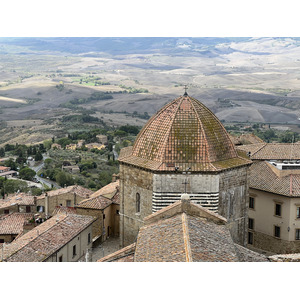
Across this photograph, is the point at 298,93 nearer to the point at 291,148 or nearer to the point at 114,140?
the point at 114,140

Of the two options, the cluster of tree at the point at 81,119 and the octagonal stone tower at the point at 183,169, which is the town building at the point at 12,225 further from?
the cluster of tree at the point at 81,119

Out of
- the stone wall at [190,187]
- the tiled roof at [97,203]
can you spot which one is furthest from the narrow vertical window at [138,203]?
the tiled roof at [97,203]

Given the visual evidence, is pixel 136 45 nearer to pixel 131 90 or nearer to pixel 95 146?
pixel 131 90

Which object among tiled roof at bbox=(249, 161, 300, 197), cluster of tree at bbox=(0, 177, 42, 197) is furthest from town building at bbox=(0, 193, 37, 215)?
tiled roof at bbox=(249, 161, 300, 197)

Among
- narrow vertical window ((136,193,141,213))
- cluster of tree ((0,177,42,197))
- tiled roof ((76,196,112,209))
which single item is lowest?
cluster of tree ((0,177,42,197))

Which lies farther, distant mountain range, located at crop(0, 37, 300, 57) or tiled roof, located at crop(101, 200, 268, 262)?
distant mountain range, located at crop(0, 37, 300, 57)

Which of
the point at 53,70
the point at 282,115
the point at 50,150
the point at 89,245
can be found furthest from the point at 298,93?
the point at 89,245

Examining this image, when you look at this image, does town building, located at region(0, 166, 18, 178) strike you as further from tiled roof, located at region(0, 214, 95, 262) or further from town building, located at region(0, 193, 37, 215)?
tiled roof, located at region(0, 214, 95, 262)
